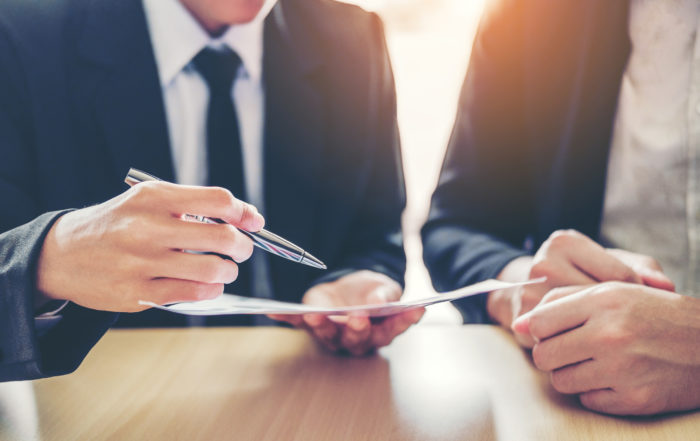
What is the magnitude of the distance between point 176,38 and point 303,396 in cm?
66

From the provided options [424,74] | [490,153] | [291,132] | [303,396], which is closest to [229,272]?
[303,396]

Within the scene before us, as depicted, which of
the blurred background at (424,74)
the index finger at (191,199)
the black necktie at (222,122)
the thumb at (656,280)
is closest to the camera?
the index finger at (191,199)

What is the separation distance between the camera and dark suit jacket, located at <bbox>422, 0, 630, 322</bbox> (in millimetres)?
815

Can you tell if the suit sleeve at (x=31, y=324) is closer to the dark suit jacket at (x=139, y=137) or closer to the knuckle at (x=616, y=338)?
the dark suit jacket at (x=139, y=137)

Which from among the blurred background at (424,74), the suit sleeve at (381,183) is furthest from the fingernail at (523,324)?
the blurred background at (424,74)

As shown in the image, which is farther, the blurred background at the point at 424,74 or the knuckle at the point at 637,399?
the blurred background at the point at 424,74

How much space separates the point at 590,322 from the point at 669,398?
9 cm

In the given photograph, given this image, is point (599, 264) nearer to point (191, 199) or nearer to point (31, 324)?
point (191, 199)

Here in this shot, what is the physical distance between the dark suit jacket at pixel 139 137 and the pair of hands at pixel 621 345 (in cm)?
34

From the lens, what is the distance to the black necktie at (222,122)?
810 mm

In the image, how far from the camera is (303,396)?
→ 0.49 m

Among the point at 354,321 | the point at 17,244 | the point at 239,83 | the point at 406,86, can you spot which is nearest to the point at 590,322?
the point at 354,321

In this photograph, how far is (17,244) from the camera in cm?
43

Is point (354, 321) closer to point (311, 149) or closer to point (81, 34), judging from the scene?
point (311, 149)
